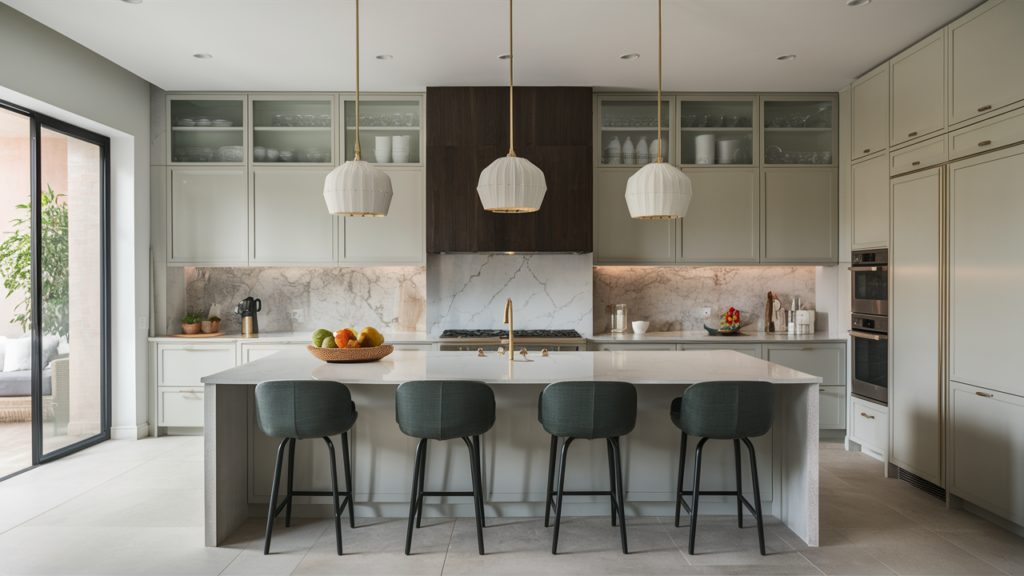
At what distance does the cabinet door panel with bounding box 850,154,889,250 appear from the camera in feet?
13.2

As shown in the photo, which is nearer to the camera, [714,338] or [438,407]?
[438,407]

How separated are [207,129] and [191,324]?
63.6 inches

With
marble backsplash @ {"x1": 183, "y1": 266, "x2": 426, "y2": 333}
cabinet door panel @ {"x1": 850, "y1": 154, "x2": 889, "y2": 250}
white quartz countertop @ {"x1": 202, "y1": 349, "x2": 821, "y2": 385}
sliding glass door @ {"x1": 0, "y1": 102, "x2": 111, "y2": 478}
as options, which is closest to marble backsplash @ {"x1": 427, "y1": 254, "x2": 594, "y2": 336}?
marble backsplash @ {"x1": 183, "y1": 266, "x2": 426, "y2": 333}

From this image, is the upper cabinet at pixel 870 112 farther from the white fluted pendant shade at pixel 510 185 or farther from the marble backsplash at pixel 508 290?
the white fluted pendant shade at pixel 510 185

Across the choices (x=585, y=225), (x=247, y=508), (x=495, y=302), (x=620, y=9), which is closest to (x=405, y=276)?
(x=495, y=302)

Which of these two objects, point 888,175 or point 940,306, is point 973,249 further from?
point 888,175

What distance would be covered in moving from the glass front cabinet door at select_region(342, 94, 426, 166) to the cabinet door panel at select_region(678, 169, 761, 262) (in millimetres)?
2289

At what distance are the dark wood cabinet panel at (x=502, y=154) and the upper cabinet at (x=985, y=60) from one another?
2.31 metres

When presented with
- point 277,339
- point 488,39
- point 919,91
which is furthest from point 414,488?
point 919,91

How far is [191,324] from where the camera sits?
4.86 metres

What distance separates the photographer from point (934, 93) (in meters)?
3.51

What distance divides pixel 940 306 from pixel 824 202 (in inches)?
65.1

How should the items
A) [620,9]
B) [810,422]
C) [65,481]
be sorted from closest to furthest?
1. [810,422]
2. [620,9]
3. [65,481]

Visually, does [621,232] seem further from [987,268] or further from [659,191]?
[987,268]
